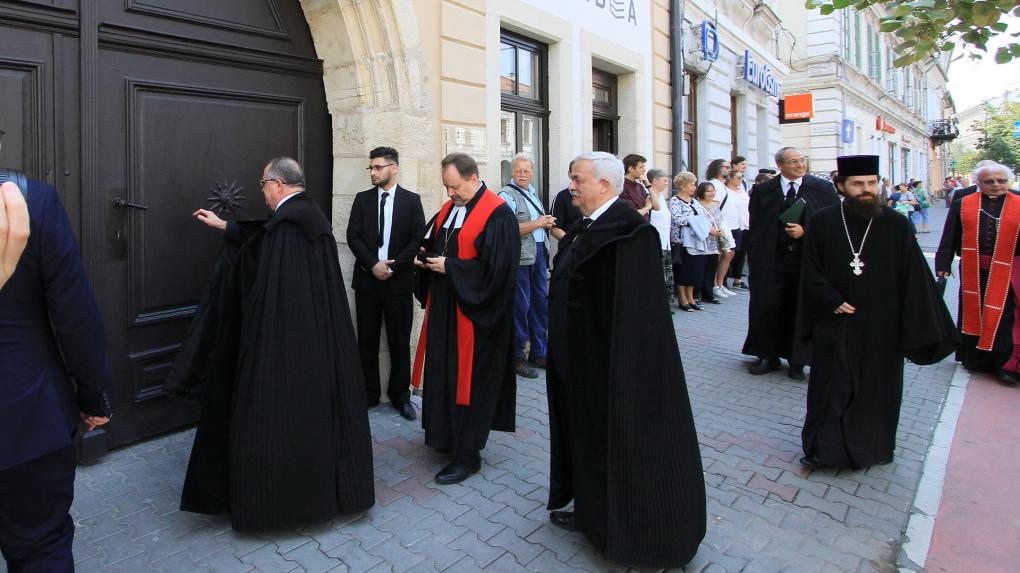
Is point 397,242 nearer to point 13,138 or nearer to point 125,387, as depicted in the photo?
point 125,387

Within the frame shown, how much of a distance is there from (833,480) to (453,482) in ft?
7.08

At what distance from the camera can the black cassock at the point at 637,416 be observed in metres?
2.74

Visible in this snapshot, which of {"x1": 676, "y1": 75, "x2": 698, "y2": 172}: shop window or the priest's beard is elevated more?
{"x1": 676, "y1": 75, "x2": 698, "y2": 172}: shop window

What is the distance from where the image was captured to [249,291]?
320 cm

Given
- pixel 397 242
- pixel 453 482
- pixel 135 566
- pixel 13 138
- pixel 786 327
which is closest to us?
pixel 135 566

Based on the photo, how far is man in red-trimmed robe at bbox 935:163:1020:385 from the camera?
5.94 metres

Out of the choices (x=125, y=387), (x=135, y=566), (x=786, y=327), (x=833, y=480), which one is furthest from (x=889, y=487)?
(x=125, y=387)

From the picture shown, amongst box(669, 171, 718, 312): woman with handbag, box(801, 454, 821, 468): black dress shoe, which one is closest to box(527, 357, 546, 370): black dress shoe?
box(801, 454, 821, 468): black dress shoe

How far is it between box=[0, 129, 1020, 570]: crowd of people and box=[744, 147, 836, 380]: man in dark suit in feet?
5.73

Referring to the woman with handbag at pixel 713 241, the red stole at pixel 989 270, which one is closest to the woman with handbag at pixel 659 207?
the woman with handbag at pixel 713 241

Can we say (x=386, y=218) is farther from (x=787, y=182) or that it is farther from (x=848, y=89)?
(x=848, y=89)

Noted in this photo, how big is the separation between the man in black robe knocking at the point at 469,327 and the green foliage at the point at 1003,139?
53125mm

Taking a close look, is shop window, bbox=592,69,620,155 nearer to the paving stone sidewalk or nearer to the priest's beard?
the priest's beard

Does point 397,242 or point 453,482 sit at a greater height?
point 397,242
